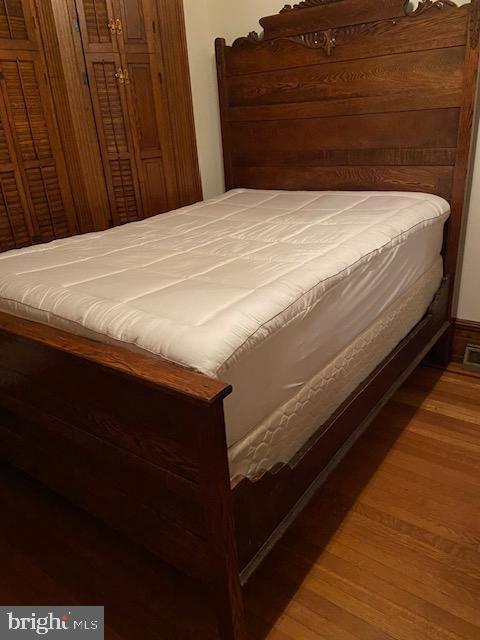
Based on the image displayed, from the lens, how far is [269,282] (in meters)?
1.25

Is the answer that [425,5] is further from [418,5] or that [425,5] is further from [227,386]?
[227,386]

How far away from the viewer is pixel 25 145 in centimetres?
204

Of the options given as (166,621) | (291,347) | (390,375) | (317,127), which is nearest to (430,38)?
(317,127)

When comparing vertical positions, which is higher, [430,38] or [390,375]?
[430,38]

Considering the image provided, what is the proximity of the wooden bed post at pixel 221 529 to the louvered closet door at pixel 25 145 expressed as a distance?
62.6 inches

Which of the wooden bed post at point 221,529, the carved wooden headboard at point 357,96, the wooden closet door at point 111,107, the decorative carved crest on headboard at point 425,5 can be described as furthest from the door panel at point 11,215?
the decorative carved crest on headboard at point 425,5

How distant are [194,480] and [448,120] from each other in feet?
6.04

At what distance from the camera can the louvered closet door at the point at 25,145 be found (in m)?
1.93

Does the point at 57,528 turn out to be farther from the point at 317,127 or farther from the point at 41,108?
the point at 317,127

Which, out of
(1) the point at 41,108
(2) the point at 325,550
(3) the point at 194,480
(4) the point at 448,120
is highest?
(1) the point at 41,108

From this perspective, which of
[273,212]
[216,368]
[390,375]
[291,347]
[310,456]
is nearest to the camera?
[216,368]

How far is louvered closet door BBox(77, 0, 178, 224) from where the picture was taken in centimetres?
220

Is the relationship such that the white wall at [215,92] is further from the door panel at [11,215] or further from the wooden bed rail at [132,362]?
the wooden bed rail at [132,362]

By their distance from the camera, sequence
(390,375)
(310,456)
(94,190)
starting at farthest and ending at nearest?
(94,190) → (390,375) → (310,456)
